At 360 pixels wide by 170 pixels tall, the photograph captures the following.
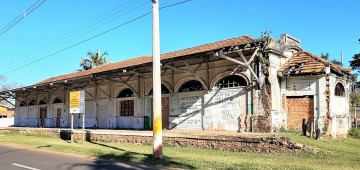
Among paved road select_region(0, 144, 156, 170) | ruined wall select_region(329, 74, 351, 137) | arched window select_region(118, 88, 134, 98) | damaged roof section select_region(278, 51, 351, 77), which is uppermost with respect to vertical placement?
damaged roof section select_region(278, 51, 351, 77)

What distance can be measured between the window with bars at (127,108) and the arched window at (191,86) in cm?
505

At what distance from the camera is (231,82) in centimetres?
2005

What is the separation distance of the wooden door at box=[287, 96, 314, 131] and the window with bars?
1129cm

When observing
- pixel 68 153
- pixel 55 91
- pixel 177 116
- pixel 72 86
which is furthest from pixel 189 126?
pixel 55 91

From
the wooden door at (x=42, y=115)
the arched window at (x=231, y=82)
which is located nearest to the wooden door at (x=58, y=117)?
the wooden door at (x=42, y=115)

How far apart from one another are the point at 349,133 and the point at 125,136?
40.7 ft

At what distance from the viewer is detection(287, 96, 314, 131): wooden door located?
61.8 ft

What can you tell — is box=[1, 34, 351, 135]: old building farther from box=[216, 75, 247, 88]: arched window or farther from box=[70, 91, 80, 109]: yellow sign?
box=[70, 91, 80, 109]: yellow sign

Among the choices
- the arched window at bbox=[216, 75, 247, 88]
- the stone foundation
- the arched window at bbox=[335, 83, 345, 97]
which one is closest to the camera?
the stone foundation

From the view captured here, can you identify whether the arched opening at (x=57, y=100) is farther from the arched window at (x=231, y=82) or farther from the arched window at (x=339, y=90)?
the arched window at (x=339, y=90)

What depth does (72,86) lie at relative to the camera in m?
31.1

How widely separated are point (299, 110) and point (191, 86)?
635 centimetres

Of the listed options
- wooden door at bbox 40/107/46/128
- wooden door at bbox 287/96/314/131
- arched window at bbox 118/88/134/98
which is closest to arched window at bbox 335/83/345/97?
wooden door at bbox 287/96/314/131

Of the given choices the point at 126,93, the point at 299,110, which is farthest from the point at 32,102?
the point at 299,110
